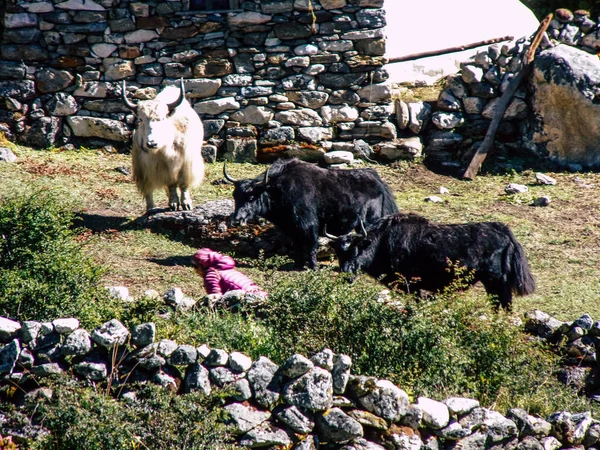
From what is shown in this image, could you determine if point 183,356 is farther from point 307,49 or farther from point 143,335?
point 307,49

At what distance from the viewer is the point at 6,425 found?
488 cm

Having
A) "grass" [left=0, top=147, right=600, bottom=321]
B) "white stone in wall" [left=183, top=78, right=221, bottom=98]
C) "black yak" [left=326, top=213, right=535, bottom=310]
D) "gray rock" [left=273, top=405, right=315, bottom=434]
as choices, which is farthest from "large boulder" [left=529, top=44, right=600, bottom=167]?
"gray rock" [left=273, top=405, right=315, bottom=434]

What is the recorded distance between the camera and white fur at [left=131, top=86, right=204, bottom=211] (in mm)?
10445

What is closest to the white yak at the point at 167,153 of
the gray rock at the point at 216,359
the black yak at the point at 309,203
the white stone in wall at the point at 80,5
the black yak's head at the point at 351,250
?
the black yak at the point at 309,203

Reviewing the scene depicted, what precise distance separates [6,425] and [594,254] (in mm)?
6808

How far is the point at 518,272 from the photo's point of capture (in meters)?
7.70

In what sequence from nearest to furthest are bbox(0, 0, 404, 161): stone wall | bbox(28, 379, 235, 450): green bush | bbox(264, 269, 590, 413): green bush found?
bbox(28, 379, 235, 450): green bush → bbox(264, 269, 590, 413): green bush → bbox(0, 0, 404, 161): stone wall

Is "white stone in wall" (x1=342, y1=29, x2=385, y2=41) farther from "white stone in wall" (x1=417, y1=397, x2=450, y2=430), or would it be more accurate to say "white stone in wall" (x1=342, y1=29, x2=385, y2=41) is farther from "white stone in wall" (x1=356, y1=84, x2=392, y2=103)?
"white stone in wall" (x1=417, y1=397, x2=450, y2=430)

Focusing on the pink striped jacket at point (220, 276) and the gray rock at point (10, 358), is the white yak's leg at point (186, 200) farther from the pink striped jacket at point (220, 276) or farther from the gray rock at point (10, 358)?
the gray rock at point (10, 358)

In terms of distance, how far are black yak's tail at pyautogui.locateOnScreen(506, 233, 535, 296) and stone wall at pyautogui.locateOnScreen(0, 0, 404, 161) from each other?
537 cm

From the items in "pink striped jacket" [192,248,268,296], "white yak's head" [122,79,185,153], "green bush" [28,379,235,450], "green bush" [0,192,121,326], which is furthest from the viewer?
"white yak's head" [122,79,185,153]

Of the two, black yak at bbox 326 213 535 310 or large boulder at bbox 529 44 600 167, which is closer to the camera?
black yak at bbox 326 213 535 310

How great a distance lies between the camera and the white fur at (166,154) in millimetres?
10445

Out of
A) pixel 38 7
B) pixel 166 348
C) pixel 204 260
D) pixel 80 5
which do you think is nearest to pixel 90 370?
pixel 166 348
